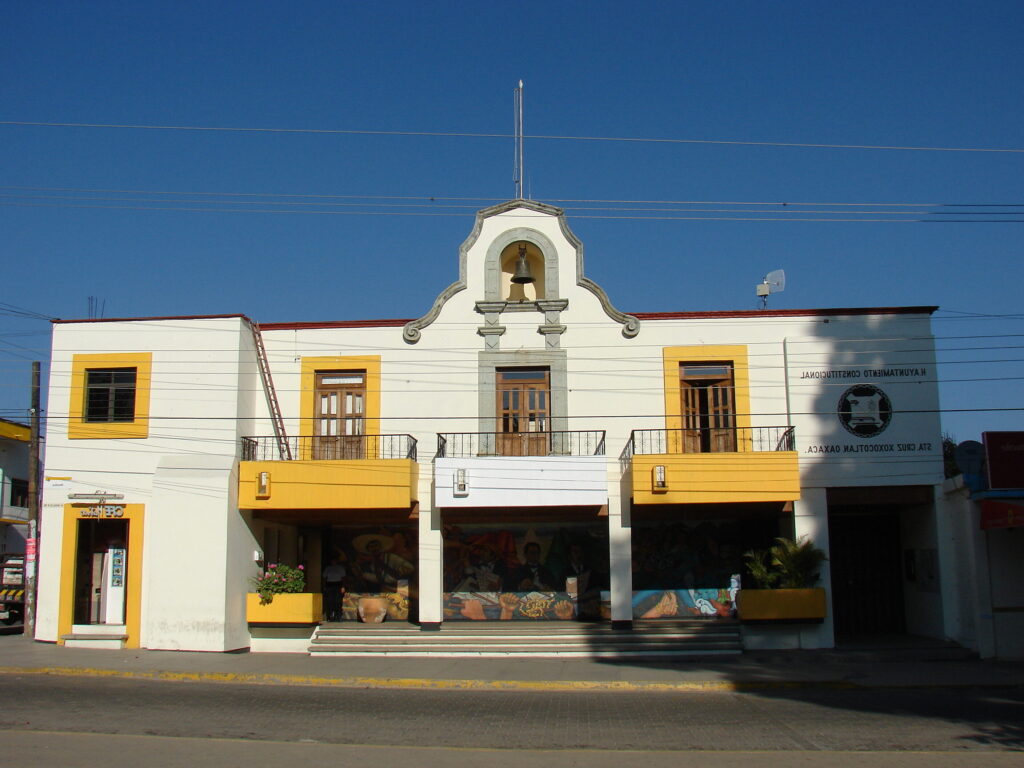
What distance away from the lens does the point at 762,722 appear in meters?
13.6

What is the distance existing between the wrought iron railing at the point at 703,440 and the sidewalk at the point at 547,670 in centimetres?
441

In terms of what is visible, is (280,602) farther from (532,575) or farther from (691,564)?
(691,564)

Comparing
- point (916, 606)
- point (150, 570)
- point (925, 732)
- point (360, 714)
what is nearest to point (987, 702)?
point (925, 732)

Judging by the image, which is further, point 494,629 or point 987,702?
point 494,629

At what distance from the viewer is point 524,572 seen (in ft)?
77.3

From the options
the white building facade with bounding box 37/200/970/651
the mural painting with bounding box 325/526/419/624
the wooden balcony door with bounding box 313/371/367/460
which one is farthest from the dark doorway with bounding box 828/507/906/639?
the wooden balcony door with bounding box 313/371/367/460

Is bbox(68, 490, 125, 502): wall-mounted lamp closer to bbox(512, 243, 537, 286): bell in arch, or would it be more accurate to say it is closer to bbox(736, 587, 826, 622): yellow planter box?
bbox(512, 243, 537, 286): bell in arch

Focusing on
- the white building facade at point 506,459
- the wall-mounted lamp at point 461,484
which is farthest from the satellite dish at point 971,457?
the wall-mounted lamp at point 461,484

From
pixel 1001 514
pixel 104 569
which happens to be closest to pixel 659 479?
pixel 1001 514

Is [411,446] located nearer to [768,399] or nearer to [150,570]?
[150,570]

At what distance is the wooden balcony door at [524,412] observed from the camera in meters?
22.6

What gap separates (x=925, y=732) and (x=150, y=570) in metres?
15.4

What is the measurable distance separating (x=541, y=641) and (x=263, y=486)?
6693mm

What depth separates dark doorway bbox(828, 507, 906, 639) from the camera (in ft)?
76.7
